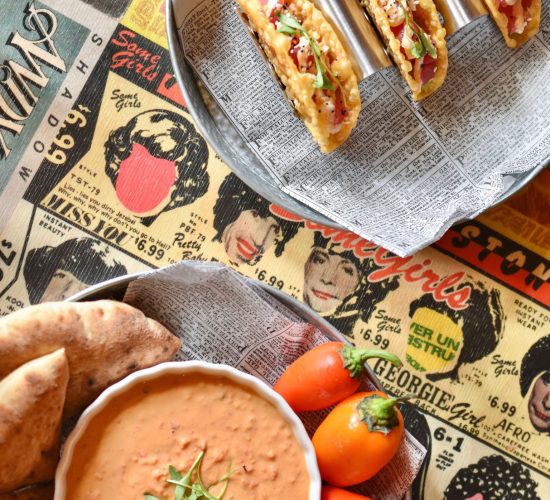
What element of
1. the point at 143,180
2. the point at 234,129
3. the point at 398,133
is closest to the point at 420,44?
the point at 398,133

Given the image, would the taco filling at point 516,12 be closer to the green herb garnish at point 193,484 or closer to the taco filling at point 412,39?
the taco filling at point 412,39

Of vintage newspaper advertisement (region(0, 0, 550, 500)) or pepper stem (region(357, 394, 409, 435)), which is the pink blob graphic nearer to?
vintage newspaper advertisement (region(0, 0, 550, 500))

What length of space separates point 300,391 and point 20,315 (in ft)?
1.11

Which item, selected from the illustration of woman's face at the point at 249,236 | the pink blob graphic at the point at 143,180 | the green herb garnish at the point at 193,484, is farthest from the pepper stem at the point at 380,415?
the pink blob graphic at the point at 143,180

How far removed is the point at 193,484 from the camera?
0.91 meters

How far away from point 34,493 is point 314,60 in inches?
25.3

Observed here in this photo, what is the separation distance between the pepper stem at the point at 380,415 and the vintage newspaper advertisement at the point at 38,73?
0.55 meters

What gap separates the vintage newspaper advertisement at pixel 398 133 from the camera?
1127mm

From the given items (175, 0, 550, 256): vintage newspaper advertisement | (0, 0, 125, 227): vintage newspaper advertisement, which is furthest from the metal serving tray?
(0, 0, 125, 227): vintage newspaper advertisement

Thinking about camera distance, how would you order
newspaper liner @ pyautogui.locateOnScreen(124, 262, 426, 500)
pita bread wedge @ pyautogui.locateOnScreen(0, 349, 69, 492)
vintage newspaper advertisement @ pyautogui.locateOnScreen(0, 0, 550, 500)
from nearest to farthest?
pita bread wedge @ pyautogui.locateOnScreen(0, 349, 69, 492) < newspaper liner @ pyautogui.locateOnScreen(124, 262, 426, 500) < vintage newspaper advertisement @ pyautogui.locateOnScreen(0, 0, 550, 500)

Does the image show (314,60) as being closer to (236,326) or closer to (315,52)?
(315,52)

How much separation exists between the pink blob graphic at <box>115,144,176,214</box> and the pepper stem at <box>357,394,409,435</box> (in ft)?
1.35

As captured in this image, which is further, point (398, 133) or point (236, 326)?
point (398, 133)

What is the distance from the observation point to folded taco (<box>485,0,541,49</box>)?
1.14m
